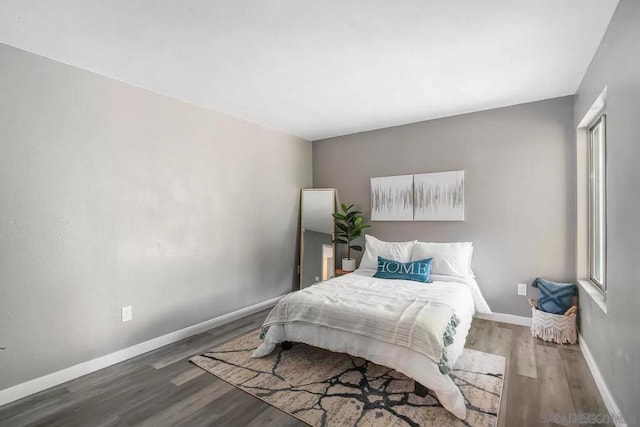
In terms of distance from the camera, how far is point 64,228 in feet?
7.75

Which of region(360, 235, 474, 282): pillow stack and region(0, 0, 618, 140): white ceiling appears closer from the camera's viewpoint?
region(0, 0, 618, 140): white ceiling

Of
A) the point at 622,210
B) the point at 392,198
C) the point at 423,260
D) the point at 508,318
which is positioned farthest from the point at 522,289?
the point at 622,210

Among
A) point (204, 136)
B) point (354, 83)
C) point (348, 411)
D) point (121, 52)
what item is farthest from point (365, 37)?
point (348, 411)

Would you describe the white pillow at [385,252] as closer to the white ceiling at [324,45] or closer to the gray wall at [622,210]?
the white ceiling at [324,45]

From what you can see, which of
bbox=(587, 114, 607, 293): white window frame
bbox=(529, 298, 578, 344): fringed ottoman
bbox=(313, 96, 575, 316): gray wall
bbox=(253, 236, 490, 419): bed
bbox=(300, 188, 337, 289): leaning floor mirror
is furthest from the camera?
bbox=(300, 188, 337, 289): leaning floor mirror

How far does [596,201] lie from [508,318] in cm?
148

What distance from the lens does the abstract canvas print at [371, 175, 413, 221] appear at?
405 cm

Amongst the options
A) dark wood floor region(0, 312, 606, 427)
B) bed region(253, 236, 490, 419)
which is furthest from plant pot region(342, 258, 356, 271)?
dark wood floor region(0, 312, 606, 427)

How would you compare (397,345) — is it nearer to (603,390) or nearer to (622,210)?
(603,390)

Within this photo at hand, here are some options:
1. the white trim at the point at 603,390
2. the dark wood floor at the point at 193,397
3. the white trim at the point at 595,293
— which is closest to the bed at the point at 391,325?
the dark wood floor at the point at 193,397

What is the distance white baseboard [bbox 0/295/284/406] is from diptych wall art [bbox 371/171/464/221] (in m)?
2.32

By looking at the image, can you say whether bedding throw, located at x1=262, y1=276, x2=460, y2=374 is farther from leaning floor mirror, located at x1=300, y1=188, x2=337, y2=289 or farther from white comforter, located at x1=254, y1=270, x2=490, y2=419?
leaning floor mirror, located at x1=300, y1=188, x2=337, y2=289

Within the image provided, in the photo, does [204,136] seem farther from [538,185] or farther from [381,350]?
[538,185]

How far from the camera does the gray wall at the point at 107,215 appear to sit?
2.16 meters
